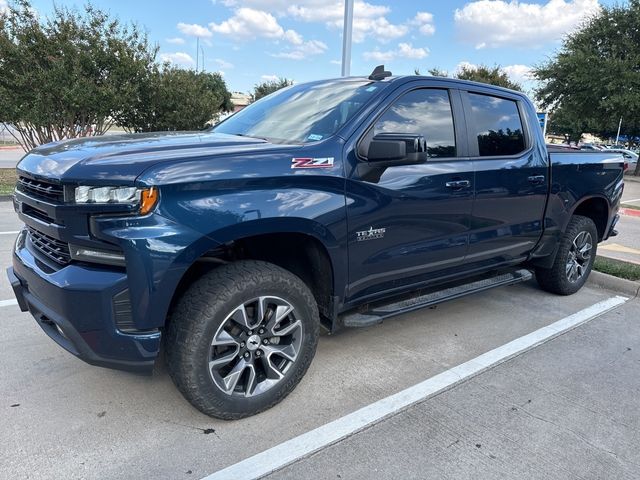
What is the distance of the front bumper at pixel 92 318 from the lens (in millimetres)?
2318

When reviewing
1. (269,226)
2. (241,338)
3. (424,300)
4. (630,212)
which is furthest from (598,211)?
(630,212)

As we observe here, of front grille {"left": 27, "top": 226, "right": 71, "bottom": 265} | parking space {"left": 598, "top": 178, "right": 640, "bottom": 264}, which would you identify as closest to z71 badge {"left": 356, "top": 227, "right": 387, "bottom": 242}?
front grille {"left": 27, "top": 226, "right": 71, "bottom": 265}

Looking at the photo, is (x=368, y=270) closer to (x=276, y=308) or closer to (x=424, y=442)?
(x=276, y=308)

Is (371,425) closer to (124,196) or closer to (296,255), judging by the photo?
(296,255)

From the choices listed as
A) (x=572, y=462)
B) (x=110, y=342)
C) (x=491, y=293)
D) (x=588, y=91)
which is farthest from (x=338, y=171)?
(x=588, y=91)

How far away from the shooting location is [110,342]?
7.86ft

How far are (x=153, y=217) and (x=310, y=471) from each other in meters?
1.43

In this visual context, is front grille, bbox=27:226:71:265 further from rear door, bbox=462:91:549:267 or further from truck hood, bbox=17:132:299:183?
rear door, bbox=462:91:549:267

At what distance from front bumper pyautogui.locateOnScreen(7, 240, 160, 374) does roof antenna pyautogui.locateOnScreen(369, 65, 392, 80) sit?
2.27m

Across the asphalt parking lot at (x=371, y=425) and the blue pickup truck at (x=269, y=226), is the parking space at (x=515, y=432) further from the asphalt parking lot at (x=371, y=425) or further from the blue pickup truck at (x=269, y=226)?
the blue pickup truck at (x=269, y=226)

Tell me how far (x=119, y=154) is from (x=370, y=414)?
1.99 m

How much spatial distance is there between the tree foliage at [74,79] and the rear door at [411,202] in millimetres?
11276

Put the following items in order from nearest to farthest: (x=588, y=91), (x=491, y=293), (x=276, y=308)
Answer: (x=276, y=308), (x=491, y=293), (x=588, y=91)

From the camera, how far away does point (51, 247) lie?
2.62 meters
